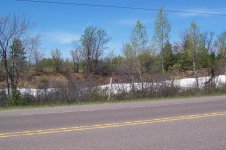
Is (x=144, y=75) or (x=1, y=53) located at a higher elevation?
(x=1, y=53)

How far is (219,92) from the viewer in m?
27.2

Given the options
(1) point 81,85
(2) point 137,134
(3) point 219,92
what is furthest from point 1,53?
(2) point 137,134

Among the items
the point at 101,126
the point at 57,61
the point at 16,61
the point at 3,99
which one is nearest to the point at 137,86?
the point at 3,99

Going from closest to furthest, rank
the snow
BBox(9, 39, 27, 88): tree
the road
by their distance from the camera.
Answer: the road, the snow, BBox(9, 39, 27, 88): tree

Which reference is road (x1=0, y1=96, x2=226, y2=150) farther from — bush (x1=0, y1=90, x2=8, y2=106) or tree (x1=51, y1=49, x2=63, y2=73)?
tree (x1=51, y1=49, x2=63, y2=73)

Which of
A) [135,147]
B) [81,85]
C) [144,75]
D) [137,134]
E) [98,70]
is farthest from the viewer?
[98,70]

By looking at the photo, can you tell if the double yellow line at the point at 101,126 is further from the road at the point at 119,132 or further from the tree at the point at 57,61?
the tree at the point at 57,61

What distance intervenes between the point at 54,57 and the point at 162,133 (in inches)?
2715

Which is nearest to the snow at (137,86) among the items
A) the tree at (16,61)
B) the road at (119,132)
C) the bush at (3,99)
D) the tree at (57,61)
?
the bush at (3,99)

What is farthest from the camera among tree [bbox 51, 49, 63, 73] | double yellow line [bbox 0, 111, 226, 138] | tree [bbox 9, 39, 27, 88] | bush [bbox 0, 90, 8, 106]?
tree [bbox 51, 49, 63, 73]

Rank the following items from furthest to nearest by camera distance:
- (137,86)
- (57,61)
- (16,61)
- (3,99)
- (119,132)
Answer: (57,61), (16,61), (137,86), (3,99), (119,132)

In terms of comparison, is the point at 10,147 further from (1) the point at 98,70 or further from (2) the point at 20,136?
(1) the point at 98,70

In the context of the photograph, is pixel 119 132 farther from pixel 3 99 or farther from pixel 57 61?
pixel 57 61

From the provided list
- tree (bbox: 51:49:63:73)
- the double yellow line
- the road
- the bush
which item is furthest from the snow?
tree (bbox: 51:49:63:73)
